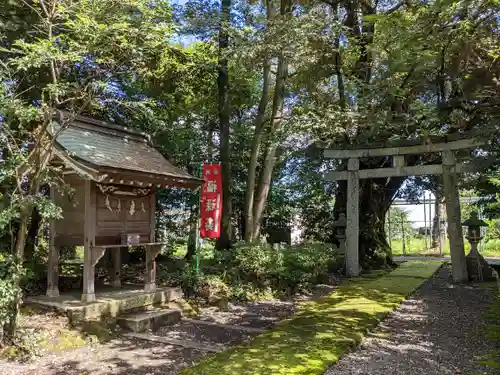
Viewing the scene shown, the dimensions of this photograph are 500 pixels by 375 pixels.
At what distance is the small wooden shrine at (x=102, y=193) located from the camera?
21.5 feet

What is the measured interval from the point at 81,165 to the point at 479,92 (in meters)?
6.79

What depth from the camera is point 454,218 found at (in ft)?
34.4

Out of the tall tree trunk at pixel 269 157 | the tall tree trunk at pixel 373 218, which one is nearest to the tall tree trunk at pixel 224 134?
the tall tree trunk at pixel 269 157

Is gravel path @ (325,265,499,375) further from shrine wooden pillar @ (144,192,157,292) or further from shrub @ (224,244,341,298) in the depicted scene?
shrine wooden pillar @ (144,192,157,292)

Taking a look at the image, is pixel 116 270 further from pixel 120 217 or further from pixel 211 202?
pixel 211 202

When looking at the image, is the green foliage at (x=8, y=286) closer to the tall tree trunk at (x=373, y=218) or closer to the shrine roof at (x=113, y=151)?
the shrine roof at (x=113, y=151)

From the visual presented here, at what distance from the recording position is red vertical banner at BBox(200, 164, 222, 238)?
30.0ft

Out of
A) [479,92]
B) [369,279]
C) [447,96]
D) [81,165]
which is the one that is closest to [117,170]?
[81,165]

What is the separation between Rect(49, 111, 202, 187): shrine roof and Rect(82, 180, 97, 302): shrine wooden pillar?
56 centimetres

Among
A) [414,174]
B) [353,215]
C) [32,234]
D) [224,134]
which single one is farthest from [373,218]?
[32,234]

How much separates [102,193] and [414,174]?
802cm

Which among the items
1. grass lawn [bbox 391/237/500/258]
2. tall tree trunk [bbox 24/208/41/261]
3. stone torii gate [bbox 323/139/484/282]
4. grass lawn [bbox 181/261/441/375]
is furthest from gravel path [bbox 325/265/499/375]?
grass lawn [bbox 391/237/500/258]

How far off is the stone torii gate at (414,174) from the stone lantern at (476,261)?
1.00 feet

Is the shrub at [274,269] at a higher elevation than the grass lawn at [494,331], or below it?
higher
